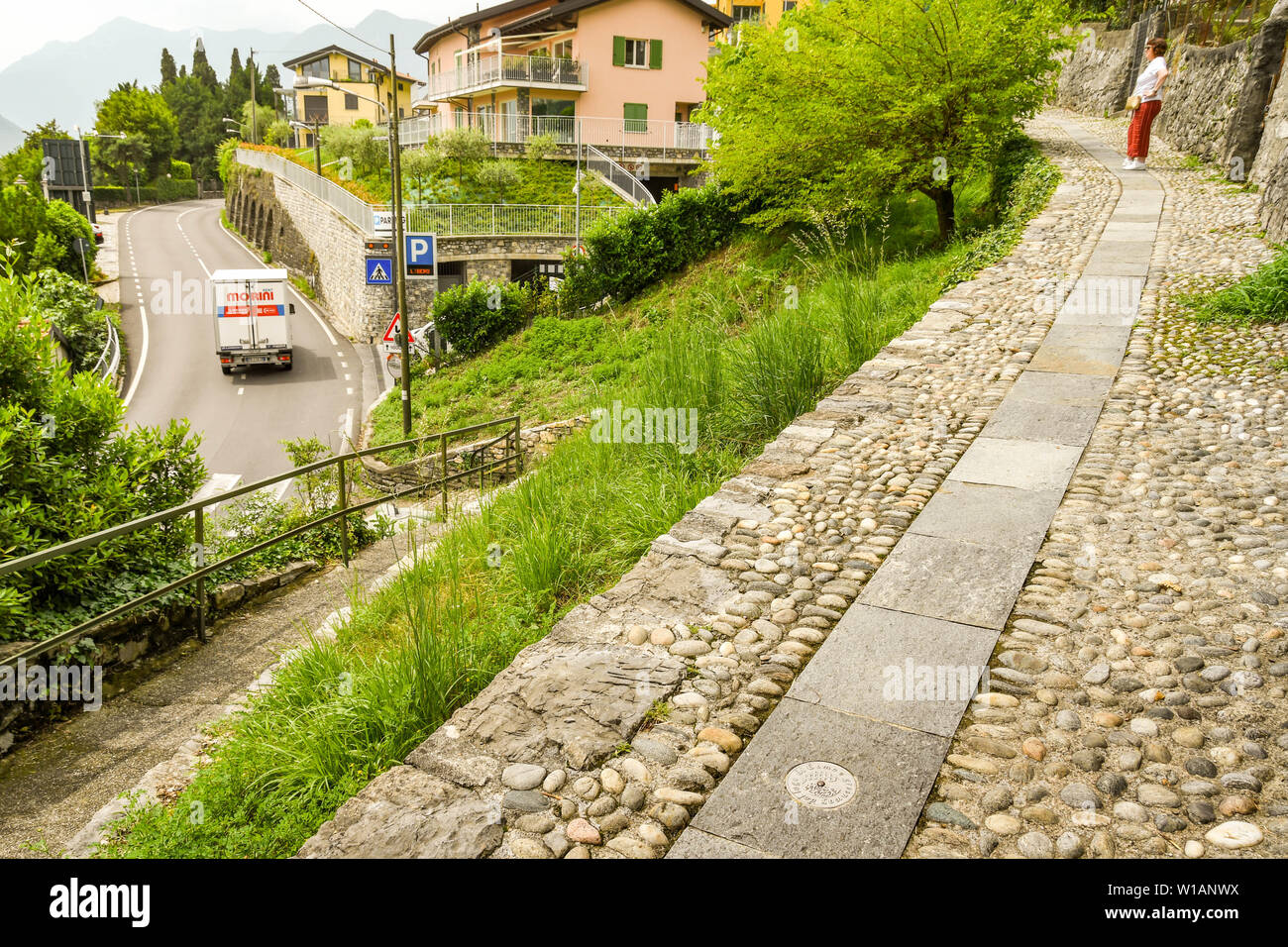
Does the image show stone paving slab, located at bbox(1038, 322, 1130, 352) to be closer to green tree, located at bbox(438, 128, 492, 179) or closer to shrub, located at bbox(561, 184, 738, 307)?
shrub, located at bbox(561, 184, 738, 307)

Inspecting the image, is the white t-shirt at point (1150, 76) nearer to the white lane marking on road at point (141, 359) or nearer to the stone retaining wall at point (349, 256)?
the stone retaining wall at point (349, 256)

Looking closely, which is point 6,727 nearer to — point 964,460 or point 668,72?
point 964,460

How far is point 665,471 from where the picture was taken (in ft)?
20.8

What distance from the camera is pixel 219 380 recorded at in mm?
29859

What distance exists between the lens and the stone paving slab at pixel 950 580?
4328 mm

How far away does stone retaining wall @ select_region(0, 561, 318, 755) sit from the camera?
5.17m

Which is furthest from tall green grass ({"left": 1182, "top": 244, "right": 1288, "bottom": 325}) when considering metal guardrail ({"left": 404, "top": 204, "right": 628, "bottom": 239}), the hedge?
the hedge

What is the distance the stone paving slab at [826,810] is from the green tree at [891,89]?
12462 mm

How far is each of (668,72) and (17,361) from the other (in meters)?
43.4

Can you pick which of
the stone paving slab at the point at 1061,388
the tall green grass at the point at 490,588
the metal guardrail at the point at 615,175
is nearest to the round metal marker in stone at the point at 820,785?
the tall green grass at the point at 490,588

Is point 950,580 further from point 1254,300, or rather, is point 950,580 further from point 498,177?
point 498,177

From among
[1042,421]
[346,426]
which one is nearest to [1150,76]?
[1042,421]

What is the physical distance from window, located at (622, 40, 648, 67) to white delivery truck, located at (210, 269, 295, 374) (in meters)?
23.0
